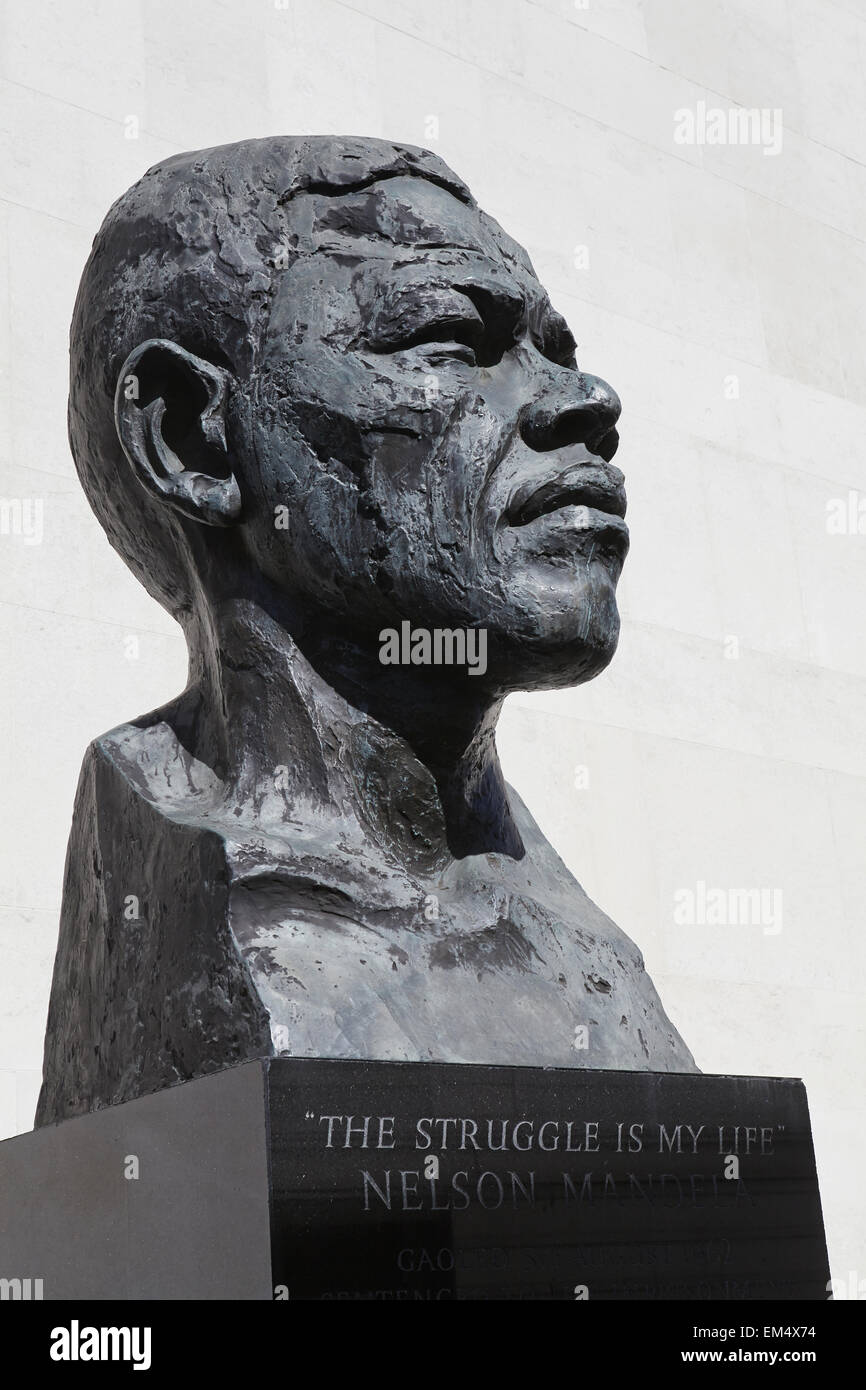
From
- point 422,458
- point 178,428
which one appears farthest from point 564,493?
point 178,428

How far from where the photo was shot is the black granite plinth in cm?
315

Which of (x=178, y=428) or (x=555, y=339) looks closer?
(x=178, y=428)

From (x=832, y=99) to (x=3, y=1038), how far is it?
7279 millimetres

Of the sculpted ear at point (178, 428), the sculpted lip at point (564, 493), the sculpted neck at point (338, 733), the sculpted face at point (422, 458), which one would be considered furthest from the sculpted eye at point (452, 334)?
the sculpted neck at point (338, 733)

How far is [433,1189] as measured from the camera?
10.7 feet

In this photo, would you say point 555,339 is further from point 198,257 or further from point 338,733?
point 338,733

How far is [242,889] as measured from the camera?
3492 millimetres

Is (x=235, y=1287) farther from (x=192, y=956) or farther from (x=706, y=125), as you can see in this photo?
(x=706, y=125)

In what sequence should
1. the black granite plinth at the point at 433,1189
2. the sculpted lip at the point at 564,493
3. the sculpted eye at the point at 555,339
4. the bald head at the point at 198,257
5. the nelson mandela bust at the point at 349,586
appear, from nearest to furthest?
1. the black granite plinth at the point at 433,1189
2. the nelson mandela bust at the point at 349,586
3. the sculpted lip at the point at 564,493
4. the bald head at the point at 198,257
5. the sculpted eye at the point at 555,339

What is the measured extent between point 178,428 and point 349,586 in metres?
0.56

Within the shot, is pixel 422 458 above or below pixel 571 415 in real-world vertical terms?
below

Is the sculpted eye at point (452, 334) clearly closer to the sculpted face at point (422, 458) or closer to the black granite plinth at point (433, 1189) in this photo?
the sculpted face at point (422, 458)

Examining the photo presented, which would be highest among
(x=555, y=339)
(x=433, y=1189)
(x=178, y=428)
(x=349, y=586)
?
(x=555, y=339)

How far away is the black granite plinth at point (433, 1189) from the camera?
3146 mm
